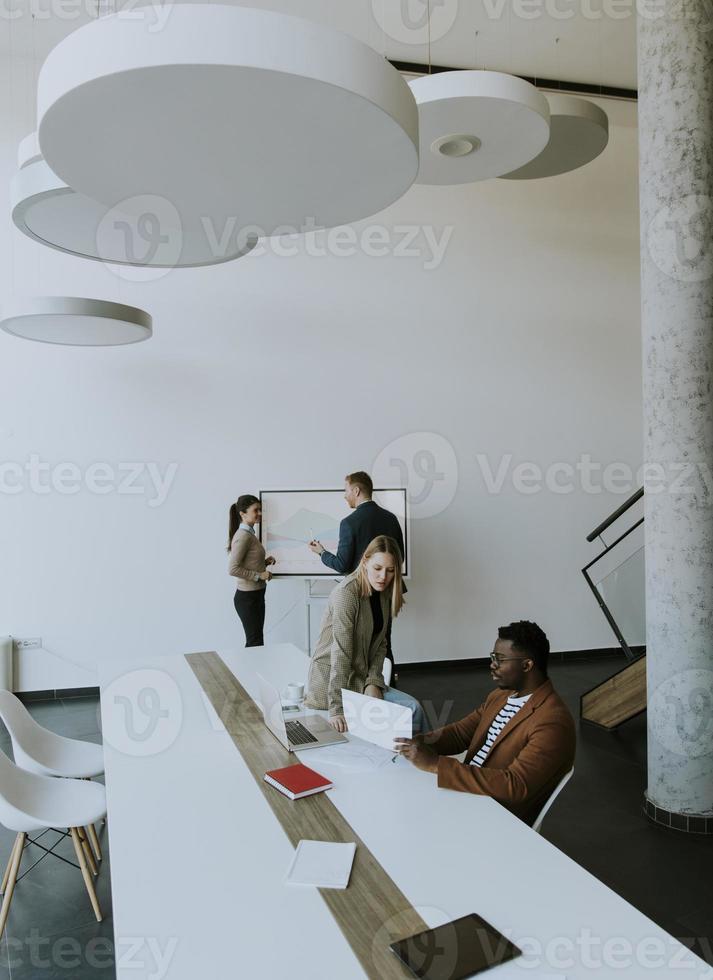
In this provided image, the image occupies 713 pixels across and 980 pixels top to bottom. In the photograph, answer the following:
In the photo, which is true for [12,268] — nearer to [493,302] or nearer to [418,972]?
[493,302]

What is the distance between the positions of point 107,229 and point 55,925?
2.84 meters

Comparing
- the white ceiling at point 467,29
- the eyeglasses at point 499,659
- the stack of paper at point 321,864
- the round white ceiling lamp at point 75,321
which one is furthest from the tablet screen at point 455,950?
the white ceiling at point 467,29

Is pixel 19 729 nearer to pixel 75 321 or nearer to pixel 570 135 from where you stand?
pixel 75 321

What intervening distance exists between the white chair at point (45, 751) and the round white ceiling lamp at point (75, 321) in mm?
2181

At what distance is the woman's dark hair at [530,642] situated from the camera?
2.96 metres

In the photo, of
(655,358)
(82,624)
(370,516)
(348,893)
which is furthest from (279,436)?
(348,893)

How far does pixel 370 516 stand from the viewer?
20.4ft

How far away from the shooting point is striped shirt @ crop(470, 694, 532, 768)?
3049mm

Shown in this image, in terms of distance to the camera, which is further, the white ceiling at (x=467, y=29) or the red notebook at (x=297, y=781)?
the white ceiling at (x=467, y=29)

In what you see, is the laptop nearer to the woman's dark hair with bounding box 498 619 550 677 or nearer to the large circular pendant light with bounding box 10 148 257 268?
the woman's dark hair with bounding box 498 619 550 677

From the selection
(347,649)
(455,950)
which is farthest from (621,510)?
(455,950)

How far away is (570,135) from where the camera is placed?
15.6ft

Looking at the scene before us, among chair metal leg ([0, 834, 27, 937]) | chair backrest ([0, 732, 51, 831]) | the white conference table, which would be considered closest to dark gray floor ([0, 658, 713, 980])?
chair metal leg ([0, 834, 27, 937])

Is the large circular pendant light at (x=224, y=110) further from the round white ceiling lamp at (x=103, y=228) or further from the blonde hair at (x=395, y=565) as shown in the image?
the blonde hair at (x=395, y=565)
